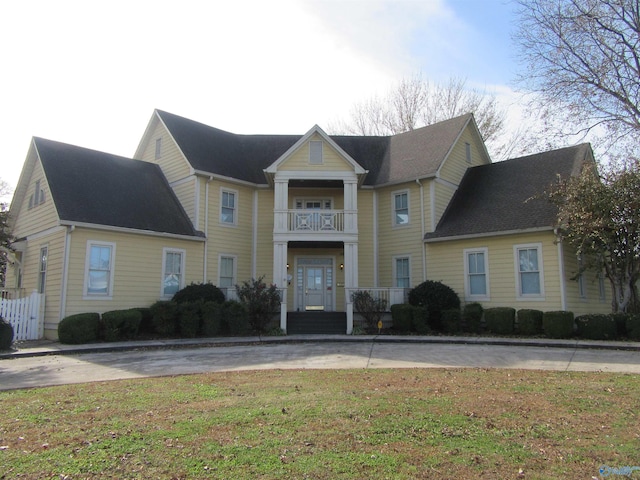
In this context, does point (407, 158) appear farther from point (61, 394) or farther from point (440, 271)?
point (61, 394)

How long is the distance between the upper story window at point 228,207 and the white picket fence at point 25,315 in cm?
741

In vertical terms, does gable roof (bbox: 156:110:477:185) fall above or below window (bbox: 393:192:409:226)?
above

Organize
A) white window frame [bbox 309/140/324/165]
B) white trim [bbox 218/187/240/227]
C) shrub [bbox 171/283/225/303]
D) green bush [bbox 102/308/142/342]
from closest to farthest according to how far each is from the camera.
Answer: green bush [bbox 102/308/142/342] < shrub [bbox 171/283/225/303] < white window frame [bbox 309/140/324/165] < white trim [bbox 218/187/240/227]

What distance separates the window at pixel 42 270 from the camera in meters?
17.4

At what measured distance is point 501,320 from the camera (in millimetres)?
16641

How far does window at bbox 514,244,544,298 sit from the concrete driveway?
4.15 metres

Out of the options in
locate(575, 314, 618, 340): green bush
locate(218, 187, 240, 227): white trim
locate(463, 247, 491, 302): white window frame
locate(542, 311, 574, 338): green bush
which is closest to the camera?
locate(575, 314, 618, 340): green bush

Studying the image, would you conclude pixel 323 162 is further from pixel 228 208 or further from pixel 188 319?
pixel 188 319

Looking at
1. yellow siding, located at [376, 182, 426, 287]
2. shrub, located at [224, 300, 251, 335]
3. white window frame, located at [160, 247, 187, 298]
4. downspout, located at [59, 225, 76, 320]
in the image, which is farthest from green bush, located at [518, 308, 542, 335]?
downspout, located at [59, 225, 76, 320]

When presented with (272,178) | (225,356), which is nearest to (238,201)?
(272,178)

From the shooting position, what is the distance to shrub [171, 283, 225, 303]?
1775 cm

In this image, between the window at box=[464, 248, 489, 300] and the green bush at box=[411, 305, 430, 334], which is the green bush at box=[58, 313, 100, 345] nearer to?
the green bush at box=[411, 305, 430, 334]

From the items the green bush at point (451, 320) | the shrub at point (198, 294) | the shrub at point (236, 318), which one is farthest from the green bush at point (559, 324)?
the shrub at point (198, 294)

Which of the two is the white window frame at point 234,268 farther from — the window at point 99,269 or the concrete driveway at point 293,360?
the concrete driveway at point 293,360
